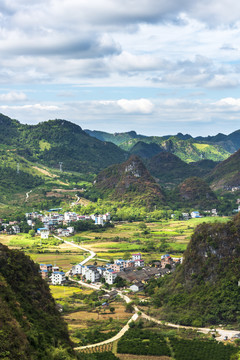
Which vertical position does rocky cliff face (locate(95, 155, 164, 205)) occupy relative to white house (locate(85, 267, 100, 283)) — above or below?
above

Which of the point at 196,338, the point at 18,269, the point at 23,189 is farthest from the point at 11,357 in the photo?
the point at 23,189

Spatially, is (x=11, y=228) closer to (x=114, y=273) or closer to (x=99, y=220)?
(x=99, y=220)

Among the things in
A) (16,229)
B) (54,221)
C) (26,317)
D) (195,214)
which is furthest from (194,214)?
(26,317)

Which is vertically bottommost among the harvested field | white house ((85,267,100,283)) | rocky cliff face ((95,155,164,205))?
the harvested field

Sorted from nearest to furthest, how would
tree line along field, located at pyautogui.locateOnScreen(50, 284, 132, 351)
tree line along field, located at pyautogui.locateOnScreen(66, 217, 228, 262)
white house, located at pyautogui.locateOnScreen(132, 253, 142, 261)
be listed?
1. tree line along field, located at pyautogui.locateOnScreen(50, 284, 132, 351)
2. white house, located at pyautogui.locateOnScreen(132, 253, 142, 261)
3. tree line along field, located at pyautogui.locateOnScreen(66, 217, 228, 262)

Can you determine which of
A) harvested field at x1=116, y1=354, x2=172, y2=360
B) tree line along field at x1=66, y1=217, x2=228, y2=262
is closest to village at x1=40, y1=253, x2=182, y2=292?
tree line along field at x1=66, y1=217, x2=228, y2=262

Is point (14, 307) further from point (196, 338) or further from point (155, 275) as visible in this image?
point (155, 275)

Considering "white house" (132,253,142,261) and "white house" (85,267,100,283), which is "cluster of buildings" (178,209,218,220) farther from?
"white house" (85,267,100,283)

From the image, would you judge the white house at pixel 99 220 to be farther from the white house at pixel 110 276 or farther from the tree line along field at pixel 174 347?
the tree line along field at pixel 174 347
